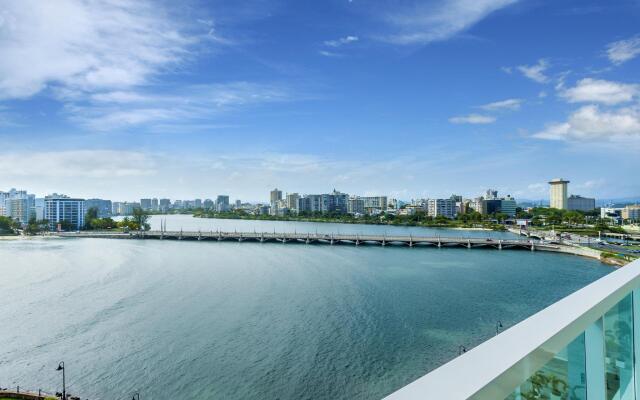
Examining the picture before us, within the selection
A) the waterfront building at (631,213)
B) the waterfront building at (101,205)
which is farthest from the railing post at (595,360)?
the waterfront building at (101,205)

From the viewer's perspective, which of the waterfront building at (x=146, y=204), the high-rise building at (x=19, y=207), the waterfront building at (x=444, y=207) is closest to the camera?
the high-rise building at (x=19, y=207)

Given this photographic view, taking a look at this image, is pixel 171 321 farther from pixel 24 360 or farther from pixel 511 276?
pixel 511 276

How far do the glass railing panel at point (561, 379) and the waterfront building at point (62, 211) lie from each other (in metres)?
42.8

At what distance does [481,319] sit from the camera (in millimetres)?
9203

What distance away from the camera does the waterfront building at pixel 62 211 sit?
3781 centimetres

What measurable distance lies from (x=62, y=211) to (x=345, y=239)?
28572mm

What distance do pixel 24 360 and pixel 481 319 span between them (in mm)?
9294

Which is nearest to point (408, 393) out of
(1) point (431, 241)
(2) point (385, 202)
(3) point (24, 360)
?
(3) point (24, 360)

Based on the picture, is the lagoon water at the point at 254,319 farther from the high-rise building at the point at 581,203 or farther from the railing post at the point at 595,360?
the high-rise building at the point at 581,203

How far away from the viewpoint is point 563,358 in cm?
49

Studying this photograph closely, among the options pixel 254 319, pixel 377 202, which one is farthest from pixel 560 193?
pixel 254 319

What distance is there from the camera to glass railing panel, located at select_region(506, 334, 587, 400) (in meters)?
0.44

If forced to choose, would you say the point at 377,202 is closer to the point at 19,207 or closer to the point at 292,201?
the point at 292,201

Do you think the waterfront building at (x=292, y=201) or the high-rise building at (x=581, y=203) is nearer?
the high-rise building at (x=581, y=203)
